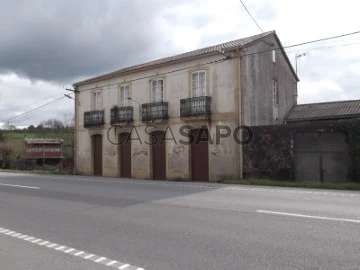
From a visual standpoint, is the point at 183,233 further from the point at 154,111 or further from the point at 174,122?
the point at 154,111

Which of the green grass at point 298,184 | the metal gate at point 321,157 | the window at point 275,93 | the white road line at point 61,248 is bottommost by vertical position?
the green grass at point 298,184

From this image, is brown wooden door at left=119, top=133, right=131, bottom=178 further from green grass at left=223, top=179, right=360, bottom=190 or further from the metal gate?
the metal gate

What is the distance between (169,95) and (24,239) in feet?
56.5

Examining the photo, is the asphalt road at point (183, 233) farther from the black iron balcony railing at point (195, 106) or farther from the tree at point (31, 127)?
the tree at point (31, 127)

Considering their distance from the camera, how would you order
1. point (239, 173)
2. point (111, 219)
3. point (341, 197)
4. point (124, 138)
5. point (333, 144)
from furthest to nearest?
point (124, 138)
point (239, 173)
point (333, 144)
point (341, 197)
point (111, 219)

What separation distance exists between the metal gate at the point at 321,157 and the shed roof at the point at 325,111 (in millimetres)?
6624

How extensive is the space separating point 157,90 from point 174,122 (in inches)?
103

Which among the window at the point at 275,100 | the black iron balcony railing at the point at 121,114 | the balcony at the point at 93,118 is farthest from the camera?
the balcony at the point at 93,118

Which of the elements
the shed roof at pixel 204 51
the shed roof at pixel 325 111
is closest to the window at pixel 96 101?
the shed roof at pixel 204 51

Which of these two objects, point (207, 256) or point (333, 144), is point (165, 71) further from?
point (207, 256)

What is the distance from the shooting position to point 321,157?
18234 millimetres

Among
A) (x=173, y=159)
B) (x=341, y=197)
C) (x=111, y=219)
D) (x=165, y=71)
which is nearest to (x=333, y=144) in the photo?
(x=341, y=197)

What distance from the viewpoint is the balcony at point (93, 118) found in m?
27.7

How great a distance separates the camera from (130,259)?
5.61m
